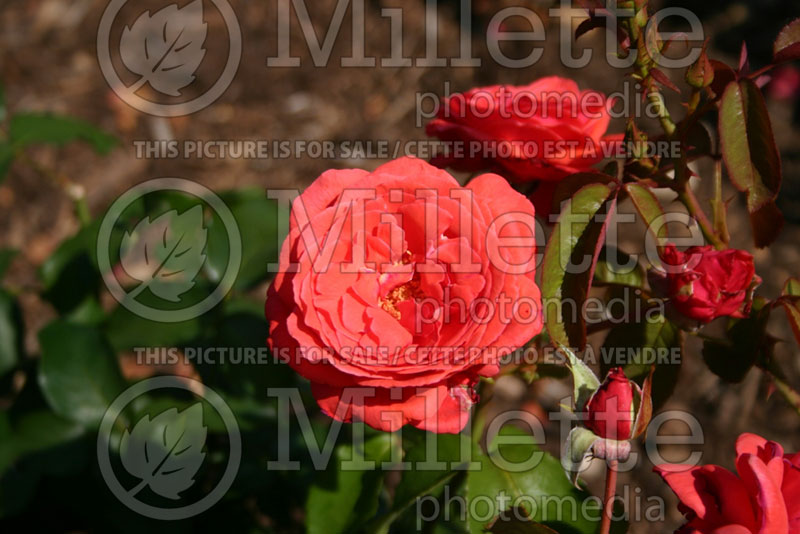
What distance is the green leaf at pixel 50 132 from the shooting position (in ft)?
5.51

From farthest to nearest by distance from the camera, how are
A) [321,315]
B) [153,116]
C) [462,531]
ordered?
[153,116]
[462,531]
[321,315]

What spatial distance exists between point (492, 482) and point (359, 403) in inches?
10.7

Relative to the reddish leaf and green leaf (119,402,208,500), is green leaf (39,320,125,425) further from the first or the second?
the reddish leaf

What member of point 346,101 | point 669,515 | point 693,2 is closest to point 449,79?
point 346,101

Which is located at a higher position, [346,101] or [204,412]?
[346,101]

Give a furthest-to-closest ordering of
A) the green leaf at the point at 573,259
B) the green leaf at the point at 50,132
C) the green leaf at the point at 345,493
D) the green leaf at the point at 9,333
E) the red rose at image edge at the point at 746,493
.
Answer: the green leaf at the point at 50,132
the green leaf at the point at 9,333
the green leaf at the point at 345,493
the green leaf at the point at 573,259
the red rose at image edge at the point at 746,493

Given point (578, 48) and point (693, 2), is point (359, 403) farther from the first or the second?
point (693, 2)

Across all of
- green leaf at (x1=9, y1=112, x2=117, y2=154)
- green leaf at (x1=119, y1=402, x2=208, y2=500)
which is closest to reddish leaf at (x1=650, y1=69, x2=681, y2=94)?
green leaf at (x1=119, y1=402, x2=208, y2=500)

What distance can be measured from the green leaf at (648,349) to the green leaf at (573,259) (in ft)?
0.45

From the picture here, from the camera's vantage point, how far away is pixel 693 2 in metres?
3.09

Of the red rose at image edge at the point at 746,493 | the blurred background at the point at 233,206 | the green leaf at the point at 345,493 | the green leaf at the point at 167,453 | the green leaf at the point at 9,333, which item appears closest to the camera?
the red rose at image edge at the point at 746,493

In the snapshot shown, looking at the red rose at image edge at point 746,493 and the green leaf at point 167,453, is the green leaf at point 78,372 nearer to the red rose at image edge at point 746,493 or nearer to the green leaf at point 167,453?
the green leaf at point 167,453

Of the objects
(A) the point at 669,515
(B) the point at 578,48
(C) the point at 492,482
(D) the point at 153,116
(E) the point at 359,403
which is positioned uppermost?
(B) the point at 578,48

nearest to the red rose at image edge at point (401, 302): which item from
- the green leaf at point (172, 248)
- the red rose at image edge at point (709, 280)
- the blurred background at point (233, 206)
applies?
the red rose at image edge at point (709, 280)
